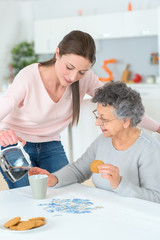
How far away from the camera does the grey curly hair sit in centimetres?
189

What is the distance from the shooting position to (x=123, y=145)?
6.35ft

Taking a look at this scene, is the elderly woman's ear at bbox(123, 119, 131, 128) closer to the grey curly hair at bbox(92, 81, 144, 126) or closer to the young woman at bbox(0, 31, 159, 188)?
the grey curly hair at bbox(92, 81, 144, 126)

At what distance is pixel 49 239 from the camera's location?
1.24 m

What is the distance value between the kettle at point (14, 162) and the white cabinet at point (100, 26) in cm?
499

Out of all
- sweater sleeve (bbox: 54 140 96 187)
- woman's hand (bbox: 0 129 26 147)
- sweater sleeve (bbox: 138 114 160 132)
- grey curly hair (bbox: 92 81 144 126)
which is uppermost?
grey curly hair (bbox: 92 81 144 126)

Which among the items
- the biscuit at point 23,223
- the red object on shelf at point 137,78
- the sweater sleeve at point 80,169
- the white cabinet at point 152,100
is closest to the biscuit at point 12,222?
the biscuit at point 23,223

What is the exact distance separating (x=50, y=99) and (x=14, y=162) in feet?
2.02

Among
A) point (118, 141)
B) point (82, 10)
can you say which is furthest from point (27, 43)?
point (118, 141)

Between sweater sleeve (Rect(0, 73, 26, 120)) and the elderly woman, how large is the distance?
1.13 feet

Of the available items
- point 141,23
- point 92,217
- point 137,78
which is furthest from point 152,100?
point 92,217

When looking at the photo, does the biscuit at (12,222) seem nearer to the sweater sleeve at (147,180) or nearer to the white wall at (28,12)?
the sweater sleeve at (147,180)

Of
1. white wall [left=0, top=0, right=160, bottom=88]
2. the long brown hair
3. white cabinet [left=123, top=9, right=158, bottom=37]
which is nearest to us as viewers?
the long brown hair

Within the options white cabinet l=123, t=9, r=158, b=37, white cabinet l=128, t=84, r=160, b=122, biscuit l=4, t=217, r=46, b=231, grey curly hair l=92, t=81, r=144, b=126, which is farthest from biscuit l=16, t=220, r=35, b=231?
white cabinet l=123, t=9, r=158, b=37

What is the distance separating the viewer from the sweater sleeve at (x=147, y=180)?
1694 mm
